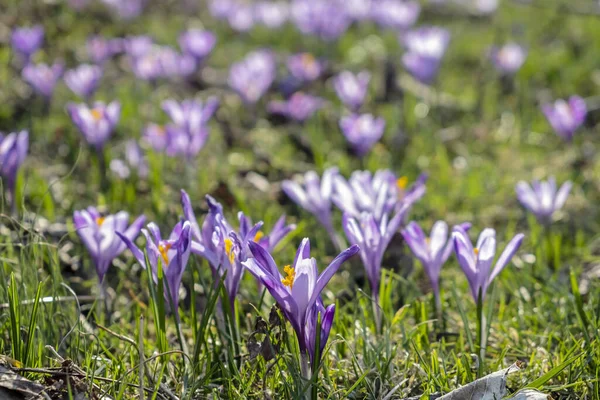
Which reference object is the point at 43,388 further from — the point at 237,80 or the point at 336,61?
the point at 336,61

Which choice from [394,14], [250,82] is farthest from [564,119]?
[394,14]

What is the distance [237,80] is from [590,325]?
292 cm

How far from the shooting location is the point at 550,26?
6.67 m

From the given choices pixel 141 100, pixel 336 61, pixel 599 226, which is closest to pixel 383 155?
pixel 599 226

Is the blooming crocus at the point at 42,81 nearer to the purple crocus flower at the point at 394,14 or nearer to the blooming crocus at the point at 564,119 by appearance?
the blooming crocus at the point at 564,119

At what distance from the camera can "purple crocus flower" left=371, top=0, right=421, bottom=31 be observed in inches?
238

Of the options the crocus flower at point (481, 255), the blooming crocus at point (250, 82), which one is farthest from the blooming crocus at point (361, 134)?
the crocus flower at point (481, 255)

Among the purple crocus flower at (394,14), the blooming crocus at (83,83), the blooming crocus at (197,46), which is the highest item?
the purple crocus flower at (394,14)

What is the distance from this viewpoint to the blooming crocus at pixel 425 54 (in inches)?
182

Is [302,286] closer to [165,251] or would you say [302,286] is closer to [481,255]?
[165,251]

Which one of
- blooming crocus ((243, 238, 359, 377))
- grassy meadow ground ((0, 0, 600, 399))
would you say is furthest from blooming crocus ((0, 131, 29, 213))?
blooming crocus ((243, 238, 359, 377))

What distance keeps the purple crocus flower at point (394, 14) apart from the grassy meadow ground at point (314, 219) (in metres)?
0.21

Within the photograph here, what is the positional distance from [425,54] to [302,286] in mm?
3505

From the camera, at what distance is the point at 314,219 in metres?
3.18
